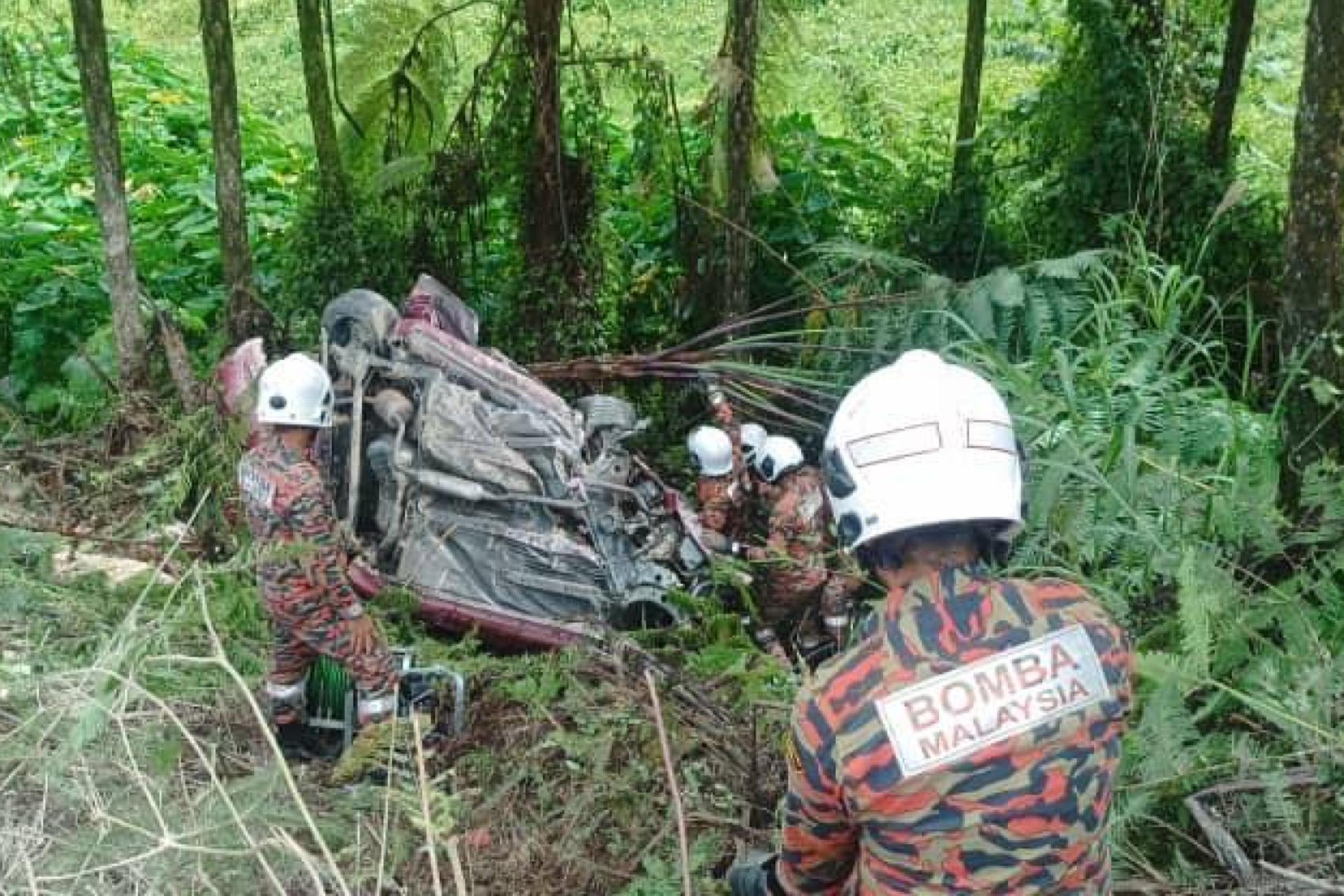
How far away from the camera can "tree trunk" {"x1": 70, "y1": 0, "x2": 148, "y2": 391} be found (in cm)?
753

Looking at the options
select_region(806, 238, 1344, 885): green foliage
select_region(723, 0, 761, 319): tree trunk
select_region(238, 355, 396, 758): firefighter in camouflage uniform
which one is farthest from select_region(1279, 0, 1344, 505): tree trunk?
select_region(723, 0, 761, 319): tree trunk

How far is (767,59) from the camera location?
7781 mm

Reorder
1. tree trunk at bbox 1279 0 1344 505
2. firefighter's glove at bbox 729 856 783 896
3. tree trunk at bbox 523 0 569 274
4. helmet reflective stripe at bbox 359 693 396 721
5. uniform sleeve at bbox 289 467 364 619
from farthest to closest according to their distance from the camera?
tree trunk at bbox 523 0 569 274 < helmet reflective stripe at bbox 359 693 396 721 < uniform sleeve at bbox 289 467 364 619 < tree trunk at bbox 1279 0 1344 505 < firefighter's glove at bbox 729 856 783 896

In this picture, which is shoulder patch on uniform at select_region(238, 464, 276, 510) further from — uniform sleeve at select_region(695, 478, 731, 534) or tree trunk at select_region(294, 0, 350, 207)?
tree trunk at select_region(294, 0, 350, 207)

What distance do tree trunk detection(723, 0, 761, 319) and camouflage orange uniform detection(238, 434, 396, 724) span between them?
3.56 meters

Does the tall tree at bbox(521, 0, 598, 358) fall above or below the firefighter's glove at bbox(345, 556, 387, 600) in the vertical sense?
above

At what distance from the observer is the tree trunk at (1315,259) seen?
13.2ft

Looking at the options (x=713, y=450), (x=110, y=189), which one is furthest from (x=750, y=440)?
(x=110, y=189)

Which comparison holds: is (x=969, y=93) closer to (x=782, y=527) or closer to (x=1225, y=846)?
(x=782, y=527)

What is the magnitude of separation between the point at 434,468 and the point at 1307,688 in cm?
418

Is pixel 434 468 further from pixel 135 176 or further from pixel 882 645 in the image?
pixel 135 176

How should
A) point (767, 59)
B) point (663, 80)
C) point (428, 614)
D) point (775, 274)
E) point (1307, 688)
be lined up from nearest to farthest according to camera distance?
point (1307, 688), point (428, 614), point (767, 59), point (663, 80), point (775, 274)

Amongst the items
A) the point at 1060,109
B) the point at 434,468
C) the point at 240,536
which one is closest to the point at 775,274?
the point at 1060,109

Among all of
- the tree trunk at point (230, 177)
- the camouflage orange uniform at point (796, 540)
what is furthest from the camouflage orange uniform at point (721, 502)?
the tree trunk at point (230, 177)
